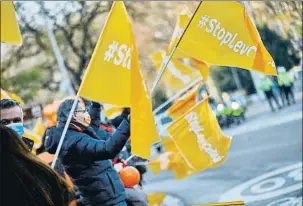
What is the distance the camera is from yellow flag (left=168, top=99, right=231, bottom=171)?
6195 mm

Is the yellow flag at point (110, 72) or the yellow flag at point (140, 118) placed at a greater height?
the yellow flag at point (110, 72)

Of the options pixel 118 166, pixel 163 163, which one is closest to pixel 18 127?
pixel 118 166

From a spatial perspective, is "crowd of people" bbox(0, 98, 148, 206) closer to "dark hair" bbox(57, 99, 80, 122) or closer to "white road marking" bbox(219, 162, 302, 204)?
"dark hair" bbox(57, 99, 80, 122)

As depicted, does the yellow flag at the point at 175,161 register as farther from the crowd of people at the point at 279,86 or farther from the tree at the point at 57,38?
the crowd of people at the point at 279,86

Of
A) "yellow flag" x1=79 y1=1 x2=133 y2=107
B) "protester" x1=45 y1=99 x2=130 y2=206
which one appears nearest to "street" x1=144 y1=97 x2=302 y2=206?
"protester" x1=45 y1=99 x2=130 y2=206

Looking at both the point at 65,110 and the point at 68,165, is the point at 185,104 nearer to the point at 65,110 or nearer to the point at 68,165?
the point at 65,110

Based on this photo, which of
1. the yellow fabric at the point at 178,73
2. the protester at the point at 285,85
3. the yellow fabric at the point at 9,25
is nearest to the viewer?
the yellow fabric at the point at 9,25

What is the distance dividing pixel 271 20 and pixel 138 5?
817 centimetres

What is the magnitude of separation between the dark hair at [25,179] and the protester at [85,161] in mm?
1027

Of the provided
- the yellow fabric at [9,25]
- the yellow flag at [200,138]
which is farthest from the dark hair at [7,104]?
the yellow flag at [200,138]

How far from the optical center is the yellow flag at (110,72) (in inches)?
139

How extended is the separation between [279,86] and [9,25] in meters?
16.2

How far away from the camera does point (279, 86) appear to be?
18547 mm

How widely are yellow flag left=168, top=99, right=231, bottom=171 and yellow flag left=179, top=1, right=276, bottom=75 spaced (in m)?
1.80
